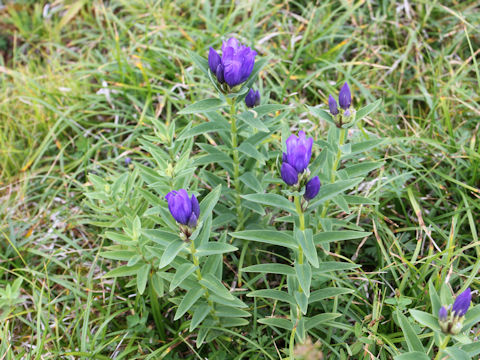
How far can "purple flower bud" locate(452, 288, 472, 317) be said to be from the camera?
170 centimetres

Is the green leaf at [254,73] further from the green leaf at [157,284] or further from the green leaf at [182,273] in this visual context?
the green leaf at [157,284]

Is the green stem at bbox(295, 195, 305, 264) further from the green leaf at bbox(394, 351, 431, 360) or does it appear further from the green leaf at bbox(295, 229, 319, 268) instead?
the green leaf at bbox(394, 351, 431, 360)

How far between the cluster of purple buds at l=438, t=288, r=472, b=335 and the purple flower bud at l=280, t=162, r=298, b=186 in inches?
27.8

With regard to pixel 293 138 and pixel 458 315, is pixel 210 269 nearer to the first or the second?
pixel 293 138

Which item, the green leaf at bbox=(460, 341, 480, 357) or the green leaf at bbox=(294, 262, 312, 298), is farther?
the green leaf at bbox=(294, 262, 312, 298)

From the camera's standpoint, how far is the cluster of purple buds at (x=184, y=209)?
6.37 feet

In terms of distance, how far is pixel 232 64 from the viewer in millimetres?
2064

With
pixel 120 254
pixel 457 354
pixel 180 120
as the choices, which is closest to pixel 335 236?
pixel 457 354

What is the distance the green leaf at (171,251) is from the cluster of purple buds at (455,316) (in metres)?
1.04

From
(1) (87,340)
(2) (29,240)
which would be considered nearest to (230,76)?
(1) (87,340)

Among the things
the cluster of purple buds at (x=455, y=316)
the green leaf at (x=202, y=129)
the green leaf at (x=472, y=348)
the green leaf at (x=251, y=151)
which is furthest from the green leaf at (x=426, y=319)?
the green leaf at (x=202, y=129)

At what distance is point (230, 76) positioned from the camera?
209 cm

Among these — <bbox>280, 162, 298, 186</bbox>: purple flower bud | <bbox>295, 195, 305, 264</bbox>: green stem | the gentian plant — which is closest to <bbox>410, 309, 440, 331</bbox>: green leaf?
the gentian plant

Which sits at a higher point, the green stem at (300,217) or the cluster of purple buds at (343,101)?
the cluster of purple buds at (343,101)
